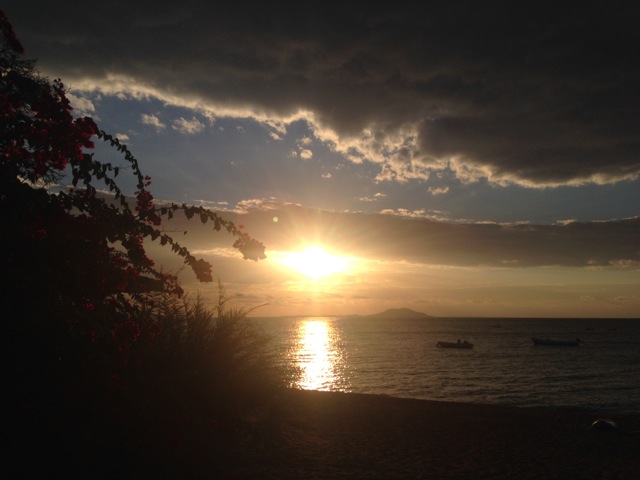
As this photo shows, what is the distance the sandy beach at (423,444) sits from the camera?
32.0 feet

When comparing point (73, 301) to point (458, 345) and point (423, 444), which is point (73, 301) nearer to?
point (423, 444)

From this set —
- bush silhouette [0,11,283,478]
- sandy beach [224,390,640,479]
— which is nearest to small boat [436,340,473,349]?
sandy beach [224,390,640,479]

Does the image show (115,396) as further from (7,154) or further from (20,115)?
(20,115)

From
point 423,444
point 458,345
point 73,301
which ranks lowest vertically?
point 458,345

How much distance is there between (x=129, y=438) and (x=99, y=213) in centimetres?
246

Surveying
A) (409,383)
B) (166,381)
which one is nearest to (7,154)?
(166,381)

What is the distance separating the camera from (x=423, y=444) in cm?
1222

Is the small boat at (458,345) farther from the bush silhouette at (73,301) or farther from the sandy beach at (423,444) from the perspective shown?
the bush silhouette at (73,301)

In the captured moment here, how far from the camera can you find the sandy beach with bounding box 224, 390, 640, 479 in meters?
9.77

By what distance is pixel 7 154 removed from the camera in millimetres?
4535

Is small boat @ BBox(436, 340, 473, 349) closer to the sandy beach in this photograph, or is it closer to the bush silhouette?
the sandy beach

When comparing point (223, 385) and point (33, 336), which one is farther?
point (223, 385)

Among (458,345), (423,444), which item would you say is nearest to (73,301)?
(423,444)

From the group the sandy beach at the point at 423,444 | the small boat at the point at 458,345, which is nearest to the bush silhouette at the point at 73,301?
the sandy beach at the point at 423,444
